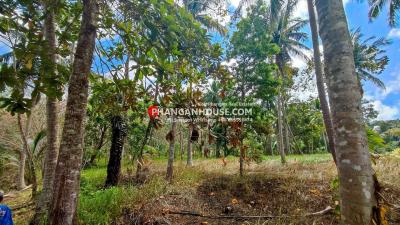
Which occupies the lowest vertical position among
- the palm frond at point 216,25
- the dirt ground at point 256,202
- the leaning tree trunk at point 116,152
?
the dirt ground at point 256,202

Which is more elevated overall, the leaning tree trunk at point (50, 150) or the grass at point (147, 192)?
the leaning tree trunk at point (50, 150)

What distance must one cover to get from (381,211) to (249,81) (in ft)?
27.0

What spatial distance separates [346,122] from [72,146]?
8.78ft

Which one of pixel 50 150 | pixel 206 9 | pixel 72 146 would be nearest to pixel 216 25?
pixel 206 9

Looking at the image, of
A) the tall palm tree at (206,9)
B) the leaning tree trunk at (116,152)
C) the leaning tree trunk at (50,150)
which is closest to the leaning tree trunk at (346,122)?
the tall palm tree at (206,9)

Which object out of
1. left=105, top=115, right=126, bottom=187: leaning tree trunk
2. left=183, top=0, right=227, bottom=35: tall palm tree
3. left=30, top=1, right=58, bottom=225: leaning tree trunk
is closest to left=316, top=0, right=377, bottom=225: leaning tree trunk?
left=183, top=0, right=227, bottom=35: tall palm tree

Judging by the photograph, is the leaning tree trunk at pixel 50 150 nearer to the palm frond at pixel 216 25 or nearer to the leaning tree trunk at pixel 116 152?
the palm frond at pixel 216 25

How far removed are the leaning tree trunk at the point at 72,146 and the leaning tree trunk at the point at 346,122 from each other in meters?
2.51

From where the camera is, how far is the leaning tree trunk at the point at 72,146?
107 inches

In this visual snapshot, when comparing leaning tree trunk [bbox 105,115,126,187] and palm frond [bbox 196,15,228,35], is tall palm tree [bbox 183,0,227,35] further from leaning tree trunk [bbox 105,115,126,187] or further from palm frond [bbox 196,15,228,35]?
leaning tree trunk [bbox 105,115,126,187]

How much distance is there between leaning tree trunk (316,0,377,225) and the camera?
2.28 metres

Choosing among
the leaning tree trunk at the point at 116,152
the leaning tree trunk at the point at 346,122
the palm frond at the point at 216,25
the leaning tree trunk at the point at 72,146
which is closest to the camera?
the leaning tree trunk at the point at 346,122

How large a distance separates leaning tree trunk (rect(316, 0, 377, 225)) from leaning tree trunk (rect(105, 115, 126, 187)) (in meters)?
7.12

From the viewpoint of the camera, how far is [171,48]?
10.4 feet
